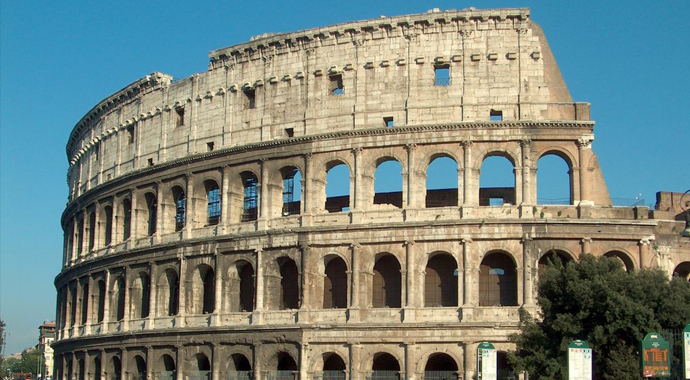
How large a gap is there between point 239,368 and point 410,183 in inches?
437

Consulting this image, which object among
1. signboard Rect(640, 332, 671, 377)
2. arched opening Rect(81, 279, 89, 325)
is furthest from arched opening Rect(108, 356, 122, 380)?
signboard Rect(640, 332, 671, 377)

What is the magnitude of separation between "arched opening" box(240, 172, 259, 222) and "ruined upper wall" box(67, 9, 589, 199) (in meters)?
2.60

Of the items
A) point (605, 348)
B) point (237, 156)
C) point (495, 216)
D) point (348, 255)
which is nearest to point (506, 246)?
point (495, 216)

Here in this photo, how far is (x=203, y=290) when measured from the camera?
4494cm

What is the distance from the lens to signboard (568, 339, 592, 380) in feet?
89.8

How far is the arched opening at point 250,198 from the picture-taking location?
1804 inches

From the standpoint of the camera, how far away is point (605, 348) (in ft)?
97.3

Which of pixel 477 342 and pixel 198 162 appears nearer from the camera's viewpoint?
pixel 477 342

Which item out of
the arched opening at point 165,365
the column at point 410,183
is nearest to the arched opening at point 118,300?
the arched opening at point 165,365

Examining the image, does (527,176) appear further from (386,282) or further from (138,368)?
(138,368)

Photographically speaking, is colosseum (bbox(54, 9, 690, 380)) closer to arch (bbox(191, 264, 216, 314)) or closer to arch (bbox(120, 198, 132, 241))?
arch (bbox(191, 264, 216, 314))

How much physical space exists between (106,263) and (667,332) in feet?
97.7

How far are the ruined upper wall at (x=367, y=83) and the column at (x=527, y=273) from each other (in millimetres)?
4955

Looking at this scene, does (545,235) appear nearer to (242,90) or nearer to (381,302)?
(381,302)
